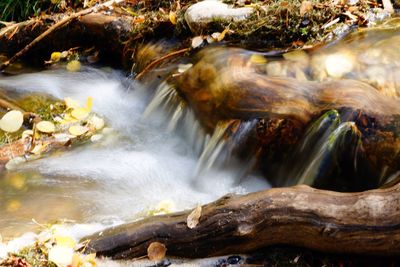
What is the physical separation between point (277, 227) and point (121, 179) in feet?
5.26

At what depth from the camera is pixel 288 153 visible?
3072 millimetres

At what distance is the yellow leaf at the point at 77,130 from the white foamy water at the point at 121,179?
0.72 ft

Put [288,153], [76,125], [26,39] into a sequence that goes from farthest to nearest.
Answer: [26,39], [76,125], [288,153]

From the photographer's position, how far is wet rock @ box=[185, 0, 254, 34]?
165 inches

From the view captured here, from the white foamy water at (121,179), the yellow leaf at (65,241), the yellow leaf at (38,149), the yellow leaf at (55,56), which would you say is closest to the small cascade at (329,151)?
the white foamy water at (121,179)

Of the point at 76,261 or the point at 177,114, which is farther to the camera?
the point at 177,114

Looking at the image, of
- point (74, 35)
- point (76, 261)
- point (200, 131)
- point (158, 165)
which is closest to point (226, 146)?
point (200, 131)

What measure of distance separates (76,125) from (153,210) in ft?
5.21

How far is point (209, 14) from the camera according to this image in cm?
427

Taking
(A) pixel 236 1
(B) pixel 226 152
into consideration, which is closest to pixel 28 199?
(B) pixel 226 152

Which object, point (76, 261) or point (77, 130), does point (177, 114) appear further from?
point (76, 261)

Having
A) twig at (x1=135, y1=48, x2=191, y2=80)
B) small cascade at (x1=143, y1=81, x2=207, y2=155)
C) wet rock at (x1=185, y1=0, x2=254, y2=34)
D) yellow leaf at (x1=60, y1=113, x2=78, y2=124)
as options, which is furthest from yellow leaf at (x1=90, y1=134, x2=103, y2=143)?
wet rock at (x1=185, y1=0, x2=254, y2=34)

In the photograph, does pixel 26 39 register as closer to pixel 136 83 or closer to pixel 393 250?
pixel 136 83

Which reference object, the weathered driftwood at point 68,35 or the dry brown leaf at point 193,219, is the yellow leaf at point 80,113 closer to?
the weathered driftwood at point 68,35
